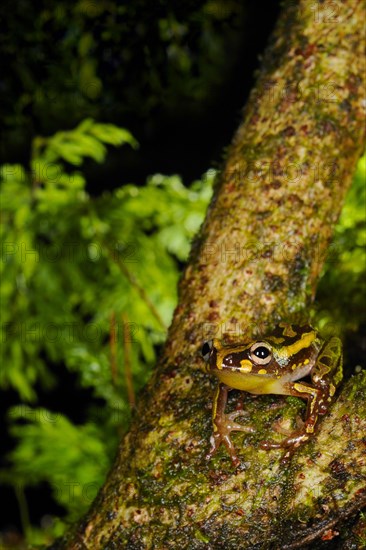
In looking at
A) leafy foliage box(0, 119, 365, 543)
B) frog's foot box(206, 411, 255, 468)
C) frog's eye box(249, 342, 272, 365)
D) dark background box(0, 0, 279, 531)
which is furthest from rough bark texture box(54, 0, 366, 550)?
leafy foliage box(0, 119, 365, 543)

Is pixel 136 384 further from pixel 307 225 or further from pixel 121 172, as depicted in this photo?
pixel 121 172

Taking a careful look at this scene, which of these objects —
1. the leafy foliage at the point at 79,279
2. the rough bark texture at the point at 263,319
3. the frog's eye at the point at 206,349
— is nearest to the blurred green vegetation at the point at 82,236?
the leafy foliage at the point at 79,279

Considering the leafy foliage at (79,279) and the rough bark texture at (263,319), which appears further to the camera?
the leafy foliage at (79,279)

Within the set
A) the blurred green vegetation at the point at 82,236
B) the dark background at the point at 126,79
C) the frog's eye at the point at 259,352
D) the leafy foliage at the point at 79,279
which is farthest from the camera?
the leafy foliage at the point at 79,279

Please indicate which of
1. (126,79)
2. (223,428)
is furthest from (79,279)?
(223,428)

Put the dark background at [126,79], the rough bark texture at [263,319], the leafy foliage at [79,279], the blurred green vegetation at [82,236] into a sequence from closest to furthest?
the rough bark texture at [263,319], the dark background at [126,79], the blurred green vegetation at [82,236], the leafy foliage at [79,279]

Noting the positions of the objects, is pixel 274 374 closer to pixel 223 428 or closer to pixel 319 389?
pixel 319 389

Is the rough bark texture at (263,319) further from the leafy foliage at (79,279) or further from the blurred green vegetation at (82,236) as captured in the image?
the leafy foliage at (79,279)

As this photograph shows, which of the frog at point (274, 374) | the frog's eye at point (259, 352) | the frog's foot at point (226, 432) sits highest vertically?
the frog's eye at point (259, 352)
